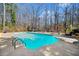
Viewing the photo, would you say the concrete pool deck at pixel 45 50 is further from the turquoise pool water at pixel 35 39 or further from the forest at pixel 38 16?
the forest at pixel 38 16

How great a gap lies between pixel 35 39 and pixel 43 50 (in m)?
0.14

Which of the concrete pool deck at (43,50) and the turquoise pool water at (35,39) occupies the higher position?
the turquoise pool water at (35,39)

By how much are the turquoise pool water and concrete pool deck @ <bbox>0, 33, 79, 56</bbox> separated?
43mm

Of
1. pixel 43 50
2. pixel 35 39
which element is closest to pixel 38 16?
pixel 35 39

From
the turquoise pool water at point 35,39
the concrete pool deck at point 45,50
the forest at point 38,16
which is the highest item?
the forest at point 38,16

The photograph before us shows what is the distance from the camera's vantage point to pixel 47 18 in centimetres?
276

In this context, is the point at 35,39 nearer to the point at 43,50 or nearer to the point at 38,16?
the point at 43,50

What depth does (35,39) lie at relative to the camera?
273 centimetres

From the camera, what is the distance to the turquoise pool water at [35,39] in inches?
107

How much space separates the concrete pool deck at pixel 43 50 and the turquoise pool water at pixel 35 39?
43 mm

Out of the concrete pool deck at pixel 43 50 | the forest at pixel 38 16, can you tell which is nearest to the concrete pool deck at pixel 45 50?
the concrete pool deck at pixel 43 50

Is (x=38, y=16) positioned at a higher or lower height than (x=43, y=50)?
higher

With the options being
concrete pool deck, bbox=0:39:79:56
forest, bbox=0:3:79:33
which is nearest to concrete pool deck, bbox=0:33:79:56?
concrete pool deck, bbox=0:39:79:56

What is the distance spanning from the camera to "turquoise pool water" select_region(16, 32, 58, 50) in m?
2.73
